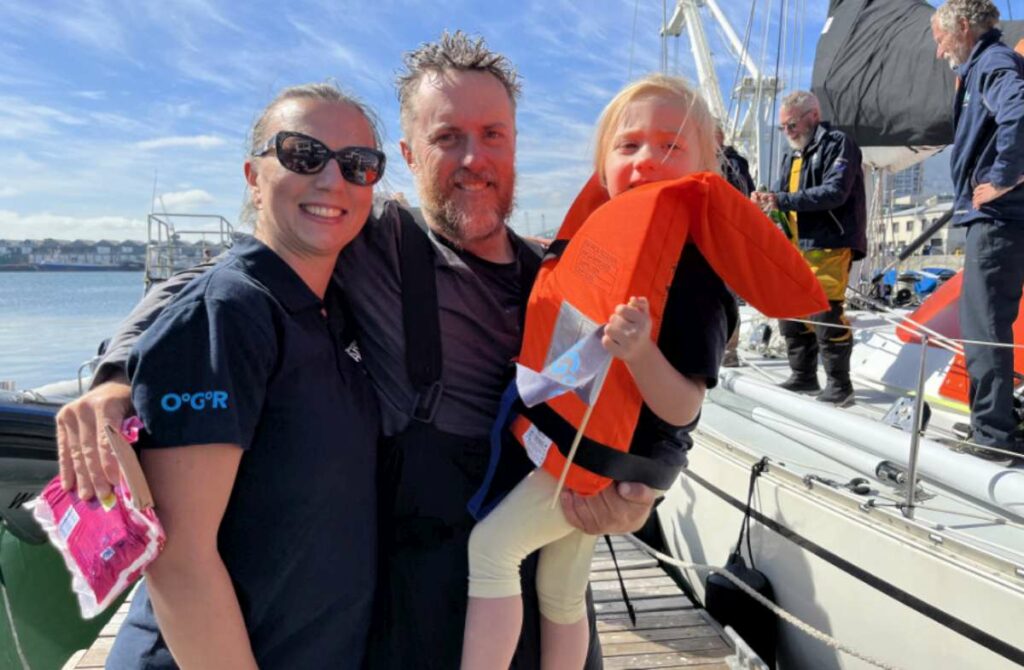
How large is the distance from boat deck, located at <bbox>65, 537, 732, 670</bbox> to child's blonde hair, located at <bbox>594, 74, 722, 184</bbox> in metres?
2.91

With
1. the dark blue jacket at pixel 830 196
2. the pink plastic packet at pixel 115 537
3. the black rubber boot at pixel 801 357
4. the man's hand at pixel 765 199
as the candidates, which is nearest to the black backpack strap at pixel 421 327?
the pink plastic packet at pixel 115 537

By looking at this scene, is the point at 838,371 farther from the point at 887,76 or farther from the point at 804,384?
the point at 887,76

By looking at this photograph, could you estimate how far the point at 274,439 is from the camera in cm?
129

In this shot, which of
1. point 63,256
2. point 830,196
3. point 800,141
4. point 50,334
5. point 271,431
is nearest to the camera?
point 271,431

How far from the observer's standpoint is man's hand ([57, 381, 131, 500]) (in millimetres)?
1188

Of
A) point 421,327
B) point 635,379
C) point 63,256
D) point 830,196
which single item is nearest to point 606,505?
point 635,379

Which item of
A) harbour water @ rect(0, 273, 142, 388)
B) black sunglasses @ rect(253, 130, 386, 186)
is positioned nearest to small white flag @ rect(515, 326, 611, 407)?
black sunglasses @ rect(253, 130, 386, 186)

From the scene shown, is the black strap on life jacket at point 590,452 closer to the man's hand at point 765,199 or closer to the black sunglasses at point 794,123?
the man's hand at point 765,199

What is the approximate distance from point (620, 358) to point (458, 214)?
596 mm

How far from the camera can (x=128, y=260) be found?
74.1 metres

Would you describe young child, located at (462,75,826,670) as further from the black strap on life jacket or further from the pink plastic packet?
the pink plastic packet

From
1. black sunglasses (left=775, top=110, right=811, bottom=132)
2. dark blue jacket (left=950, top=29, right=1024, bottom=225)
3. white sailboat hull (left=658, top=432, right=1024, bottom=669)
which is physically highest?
black sunglasses (left=775, top=110, right=811, bottom=132)

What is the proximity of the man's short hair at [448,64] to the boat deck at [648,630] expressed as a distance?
10.2 feet

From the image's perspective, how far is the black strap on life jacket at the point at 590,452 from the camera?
63.4 inches
